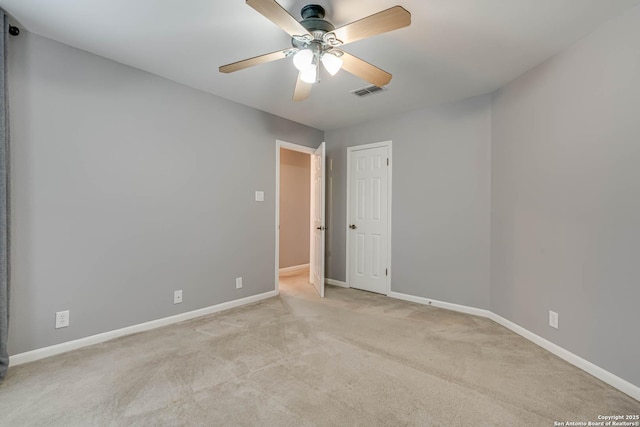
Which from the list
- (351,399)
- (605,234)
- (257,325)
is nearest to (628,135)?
(605,234)

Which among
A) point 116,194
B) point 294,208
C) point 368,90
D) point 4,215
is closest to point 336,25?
point 368,90

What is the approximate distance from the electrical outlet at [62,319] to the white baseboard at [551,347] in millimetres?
3540

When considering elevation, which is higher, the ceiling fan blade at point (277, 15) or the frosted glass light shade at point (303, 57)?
the ceiling fan blade at point (277, 15)

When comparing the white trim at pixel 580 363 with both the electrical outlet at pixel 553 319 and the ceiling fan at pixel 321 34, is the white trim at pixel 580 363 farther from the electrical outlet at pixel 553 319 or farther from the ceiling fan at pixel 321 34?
the ceiling fan at pixel 321 34

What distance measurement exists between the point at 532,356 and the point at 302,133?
3747mm

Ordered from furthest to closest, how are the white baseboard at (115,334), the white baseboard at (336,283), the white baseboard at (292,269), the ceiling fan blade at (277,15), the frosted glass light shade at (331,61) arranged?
the white baseboard at (292,269) < the white baseboard at (336,283) < the white baseboard at (115,334) < the frosted glass light shade at (331,61) < the ceiling fan blade at (277,15)

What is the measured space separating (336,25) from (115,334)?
317cm

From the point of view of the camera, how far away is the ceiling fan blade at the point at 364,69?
2.05m

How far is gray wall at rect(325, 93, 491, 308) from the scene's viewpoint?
3.42 m

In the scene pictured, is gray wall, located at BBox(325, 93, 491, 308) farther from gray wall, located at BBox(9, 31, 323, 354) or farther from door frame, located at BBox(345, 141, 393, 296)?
gray wall, located at BBox(9, 31, 323, 354)

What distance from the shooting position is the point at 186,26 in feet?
7.09

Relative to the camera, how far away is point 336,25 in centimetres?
215

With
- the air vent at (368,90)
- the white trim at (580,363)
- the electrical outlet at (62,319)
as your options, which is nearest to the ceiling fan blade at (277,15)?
the air vent at (368,90)

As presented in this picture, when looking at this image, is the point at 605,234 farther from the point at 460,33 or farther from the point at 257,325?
the point at 257,325
